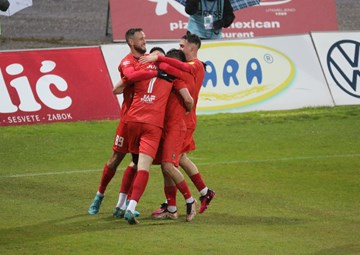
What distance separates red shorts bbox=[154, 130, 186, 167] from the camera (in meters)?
13.3

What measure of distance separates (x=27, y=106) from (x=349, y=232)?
924 centimetres

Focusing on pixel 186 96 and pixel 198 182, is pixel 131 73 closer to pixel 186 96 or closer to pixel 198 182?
pixel 186 96

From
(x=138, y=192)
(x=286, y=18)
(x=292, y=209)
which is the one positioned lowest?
(x=286, y=18)

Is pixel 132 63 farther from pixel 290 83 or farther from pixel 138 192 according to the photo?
pixel 290 83

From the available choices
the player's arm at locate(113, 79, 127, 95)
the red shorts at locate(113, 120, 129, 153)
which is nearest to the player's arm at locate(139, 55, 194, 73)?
the player's arm at locate(113, 79, 127, 95)

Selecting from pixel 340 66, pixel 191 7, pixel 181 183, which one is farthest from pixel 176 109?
pixel 340 66

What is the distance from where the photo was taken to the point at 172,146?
1328 centimetres

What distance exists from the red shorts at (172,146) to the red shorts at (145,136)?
0.44ft

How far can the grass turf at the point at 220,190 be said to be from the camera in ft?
39.3

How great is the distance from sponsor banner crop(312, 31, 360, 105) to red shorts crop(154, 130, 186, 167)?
30.4ft

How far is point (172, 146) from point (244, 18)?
13.8 m

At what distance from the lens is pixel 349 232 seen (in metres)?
12.5

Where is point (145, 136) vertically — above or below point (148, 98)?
below

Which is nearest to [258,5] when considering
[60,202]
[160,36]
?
[160,36]
